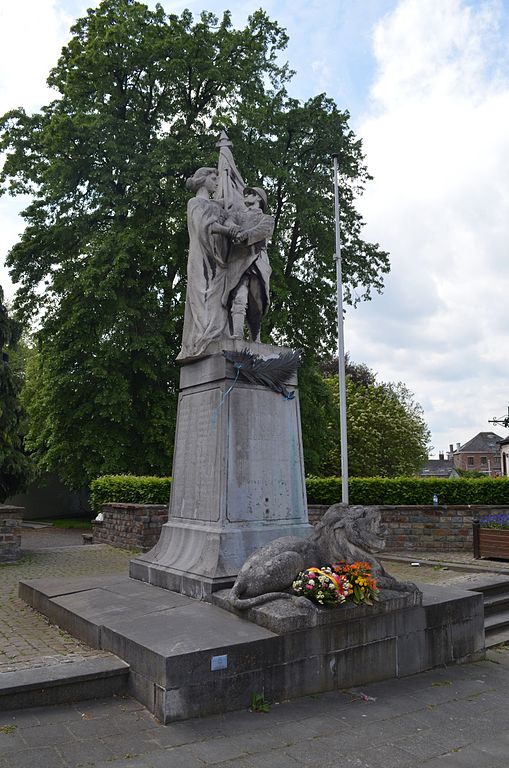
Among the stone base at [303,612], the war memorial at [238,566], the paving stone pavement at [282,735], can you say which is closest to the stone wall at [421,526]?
the war memorial at [238,566]

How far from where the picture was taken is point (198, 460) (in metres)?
7.52

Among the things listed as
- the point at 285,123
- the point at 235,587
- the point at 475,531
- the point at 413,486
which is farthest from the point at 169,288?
the point at 235,587

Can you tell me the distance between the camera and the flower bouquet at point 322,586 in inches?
222

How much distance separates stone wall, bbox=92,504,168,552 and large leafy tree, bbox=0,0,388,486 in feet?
12.6

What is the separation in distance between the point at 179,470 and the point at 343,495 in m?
9.26

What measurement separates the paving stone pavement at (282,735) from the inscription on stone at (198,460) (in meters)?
2.47

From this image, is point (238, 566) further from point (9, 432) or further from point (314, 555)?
point (9, 432)

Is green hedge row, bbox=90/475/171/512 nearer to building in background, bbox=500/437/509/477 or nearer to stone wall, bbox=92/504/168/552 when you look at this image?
stone wall, bbox=92/504/168/552

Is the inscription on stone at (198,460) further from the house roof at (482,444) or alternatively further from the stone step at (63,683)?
the house roof at (482,444)

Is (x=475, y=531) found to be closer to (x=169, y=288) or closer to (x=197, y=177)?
(x=197, y=177)

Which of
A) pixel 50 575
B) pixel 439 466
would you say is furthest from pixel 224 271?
pixel 439 466

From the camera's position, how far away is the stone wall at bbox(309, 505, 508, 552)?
15.4 meters

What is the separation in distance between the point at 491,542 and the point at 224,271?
28.1 ft

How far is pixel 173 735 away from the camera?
14.4 feet
